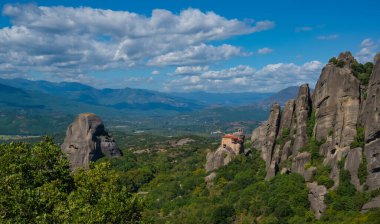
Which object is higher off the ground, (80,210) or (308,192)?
(80,210)

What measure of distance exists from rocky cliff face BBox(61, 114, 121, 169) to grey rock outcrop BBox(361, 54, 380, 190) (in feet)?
313

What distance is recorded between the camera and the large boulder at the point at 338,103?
69.2 meters

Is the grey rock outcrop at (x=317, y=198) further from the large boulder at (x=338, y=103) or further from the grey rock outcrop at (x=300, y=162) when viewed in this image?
the large boulder at (x=338, y=103)

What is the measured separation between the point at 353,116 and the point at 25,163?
4980cm

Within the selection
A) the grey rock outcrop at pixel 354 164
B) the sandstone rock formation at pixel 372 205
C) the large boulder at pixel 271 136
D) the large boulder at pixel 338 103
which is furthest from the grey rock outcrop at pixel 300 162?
the sandstone rock formation at pixel 372 205

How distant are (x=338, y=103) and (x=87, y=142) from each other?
90.7m

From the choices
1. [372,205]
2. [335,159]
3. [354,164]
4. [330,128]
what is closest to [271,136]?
[330,128]

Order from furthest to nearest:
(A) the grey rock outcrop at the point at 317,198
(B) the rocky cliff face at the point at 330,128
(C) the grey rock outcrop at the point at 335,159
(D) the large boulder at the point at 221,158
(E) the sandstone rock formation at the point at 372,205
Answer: (D) the large boulder at the point at 221,158
(C) the grey rock outcrop at the point at 335,159
(A) the grey rock outcrop at the point at 317,198
(B) the rocky cliff face at the point at 330,128
(E) the sandstone rock formation at the point at 372,205

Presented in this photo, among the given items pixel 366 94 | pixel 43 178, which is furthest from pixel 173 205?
pixel 43 178

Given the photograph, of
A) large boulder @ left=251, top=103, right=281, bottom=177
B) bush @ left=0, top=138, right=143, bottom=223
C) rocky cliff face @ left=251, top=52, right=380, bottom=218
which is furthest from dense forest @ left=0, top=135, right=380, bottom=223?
large boulder @ left=251, top=103, right=281, bottom=177

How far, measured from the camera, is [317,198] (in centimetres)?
6562

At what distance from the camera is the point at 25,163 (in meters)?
39.2

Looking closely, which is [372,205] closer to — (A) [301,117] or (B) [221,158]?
(A) [301,117]

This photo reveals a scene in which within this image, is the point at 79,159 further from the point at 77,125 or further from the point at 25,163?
the point at 25,163
